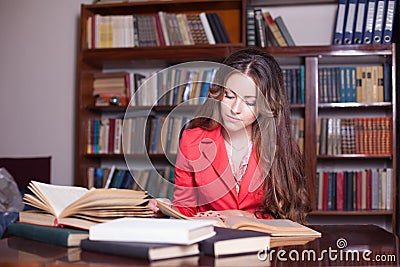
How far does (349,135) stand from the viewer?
3.62 meters

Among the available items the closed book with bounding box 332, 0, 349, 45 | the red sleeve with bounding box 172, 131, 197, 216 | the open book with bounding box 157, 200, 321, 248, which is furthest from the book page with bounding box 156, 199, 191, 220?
the closed book with bounding box 332, 0, 349, 45

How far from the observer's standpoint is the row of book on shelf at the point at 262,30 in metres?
3.61

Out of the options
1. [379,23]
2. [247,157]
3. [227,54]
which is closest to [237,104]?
[247,157]

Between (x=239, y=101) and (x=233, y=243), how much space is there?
0.55m

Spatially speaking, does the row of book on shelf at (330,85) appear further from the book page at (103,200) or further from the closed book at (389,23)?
the book page at (103,200)

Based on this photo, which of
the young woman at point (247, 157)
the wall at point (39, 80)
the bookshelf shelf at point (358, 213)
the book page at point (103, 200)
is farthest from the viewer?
the wall at point (39, 80)

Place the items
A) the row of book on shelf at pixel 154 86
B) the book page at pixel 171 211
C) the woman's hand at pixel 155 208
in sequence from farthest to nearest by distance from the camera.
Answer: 1. the row of book on shelf at pixel 154 86
2. the woman's hand at pixel 155 208
3. the book page at pixel 171 211

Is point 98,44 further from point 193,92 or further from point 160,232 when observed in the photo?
point 160,232

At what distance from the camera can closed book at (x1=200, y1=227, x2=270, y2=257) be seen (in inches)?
40.1

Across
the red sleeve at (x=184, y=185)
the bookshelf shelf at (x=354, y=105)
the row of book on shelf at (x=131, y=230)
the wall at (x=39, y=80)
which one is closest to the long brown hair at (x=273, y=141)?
the red sleeve at (x=184, y=185)

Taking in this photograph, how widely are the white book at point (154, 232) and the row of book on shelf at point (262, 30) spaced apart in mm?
2638

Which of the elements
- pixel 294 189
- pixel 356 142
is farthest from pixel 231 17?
pixel 294 189

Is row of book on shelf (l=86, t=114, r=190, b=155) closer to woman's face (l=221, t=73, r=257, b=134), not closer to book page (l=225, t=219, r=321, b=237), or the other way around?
woman's face (l=221, t=73, r=257, b=134)

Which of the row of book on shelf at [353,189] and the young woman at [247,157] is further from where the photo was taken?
the row of book on shelf at [353,189]
